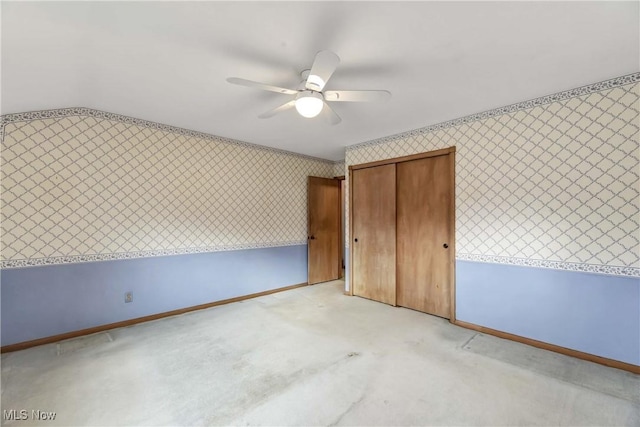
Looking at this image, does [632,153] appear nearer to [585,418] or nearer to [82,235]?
[585,418]

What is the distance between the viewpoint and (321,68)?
173 centimetres

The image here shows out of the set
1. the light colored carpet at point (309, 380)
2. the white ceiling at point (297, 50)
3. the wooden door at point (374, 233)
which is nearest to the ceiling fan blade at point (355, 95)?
the white ceiling at point (297, 50)

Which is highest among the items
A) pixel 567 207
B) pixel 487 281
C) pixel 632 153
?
pixel 632 153

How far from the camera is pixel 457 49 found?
6.22 feet

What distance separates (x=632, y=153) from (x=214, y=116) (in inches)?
154

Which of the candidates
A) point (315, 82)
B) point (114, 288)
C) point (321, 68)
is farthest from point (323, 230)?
point (321, 68)

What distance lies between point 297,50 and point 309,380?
7.88ft

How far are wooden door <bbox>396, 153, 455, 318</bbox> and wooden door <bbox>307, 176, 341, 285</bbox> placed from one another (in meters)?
1.68

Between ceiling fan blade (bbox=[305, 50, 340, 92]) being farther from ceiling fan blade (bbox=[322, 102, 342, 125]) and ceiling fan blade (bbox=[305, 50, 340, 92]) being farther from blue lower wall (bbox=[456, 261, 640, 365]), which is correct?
blue lower wall (bbox=[456, 261, 640, 365])

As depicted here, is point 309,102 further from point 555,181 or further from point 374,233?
point 374,233

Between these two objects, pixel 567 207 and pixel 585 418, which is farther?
pixel 567 207

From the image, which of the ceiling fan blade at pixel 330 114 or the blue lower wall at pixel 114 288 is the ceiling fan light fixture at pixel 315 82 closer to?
the ceiling fan blade at pixel 330 114

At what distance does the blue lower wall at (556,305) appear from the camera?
7.45 ft

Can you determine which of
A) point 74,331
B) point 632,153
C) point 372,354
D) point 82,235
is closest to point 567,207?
point 632,153
